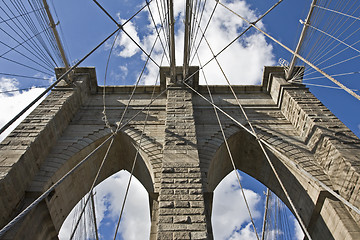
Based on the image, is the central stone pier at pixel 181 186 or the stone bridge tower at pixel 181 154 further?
→ the stone bridge tower at pixel 181 154

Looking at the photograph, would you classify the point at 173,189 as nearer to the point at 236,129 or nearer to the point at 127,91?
the point at 236,129

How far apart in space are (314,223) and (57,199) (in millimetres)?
6186

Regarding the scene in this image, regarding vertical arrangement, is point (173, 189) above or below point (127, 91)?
below

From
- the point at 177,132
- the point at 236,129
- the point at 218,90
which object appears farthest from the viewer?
the point at 218,90

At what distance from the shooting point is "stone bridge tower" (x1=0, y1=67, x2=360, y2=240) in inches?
226

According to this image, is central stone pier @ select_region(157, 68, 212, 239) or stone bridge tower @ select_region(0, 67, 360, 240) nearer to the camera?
central stone pier @ select_region(157, 68, 212, 239)

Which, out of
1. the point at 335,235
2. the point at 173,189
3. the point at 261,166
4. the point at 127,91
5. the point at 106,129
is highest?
the point at 127,91

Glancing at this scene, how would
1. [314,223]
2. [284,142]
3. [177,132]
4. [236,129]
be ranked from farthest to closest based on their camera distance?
1. [236,129]
2. [284,142]
3. [177,132]
4. [314,223]

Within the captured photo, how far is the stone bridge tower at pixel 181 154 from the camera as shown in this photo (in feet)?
18.8

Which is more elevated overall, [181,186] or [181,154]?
[181,154]

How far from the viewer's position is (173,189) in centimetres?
572

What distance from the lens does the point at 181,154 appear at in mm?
6703

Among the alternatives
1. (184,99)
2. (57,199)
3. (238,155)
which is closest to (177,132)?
(184,99)

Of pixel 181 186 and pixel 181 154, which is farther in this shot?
pixel 181 154
